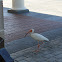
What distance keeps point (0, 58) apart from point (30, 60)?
0.94 m

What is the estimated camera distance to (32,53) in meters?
4.34

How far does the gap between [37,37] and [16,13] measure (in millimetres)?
7659

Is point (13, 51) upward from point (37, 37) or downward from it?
downward

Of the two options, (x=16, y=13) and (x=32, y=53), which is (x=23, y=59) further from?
(x=16, y=13)

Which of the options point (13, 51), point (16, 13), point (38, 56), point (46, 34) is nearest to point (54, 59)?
point (38, 56)

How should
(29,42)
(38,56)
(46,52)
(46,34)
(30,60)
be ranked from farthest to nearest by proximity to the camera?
(46,34) < (29,42) < (46,52) < (38,56) < (30,60)

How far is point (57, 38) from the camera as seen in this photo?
5742 mm

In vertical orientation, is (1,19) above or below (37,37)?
above

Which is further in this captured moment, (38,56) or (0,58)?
(38,56)

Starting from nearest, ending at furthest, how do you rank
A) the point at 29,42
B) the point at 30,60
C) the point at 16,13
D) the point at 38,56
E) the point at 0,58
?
the point at 0,58, the point at 30,60, the point at 38,56, the point at 29,42, the point at 16,13

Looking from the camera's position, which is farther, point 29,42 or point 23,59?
point 29,42

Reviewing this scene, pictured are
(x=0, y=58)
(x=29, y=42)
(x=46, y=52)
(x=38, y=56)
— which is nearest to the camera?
(x=0, y=58)

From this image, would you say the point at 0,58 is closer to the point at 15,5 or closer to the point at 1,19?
the point at 1,19

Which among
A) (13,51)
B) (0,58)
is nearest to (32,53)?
(13,51)
